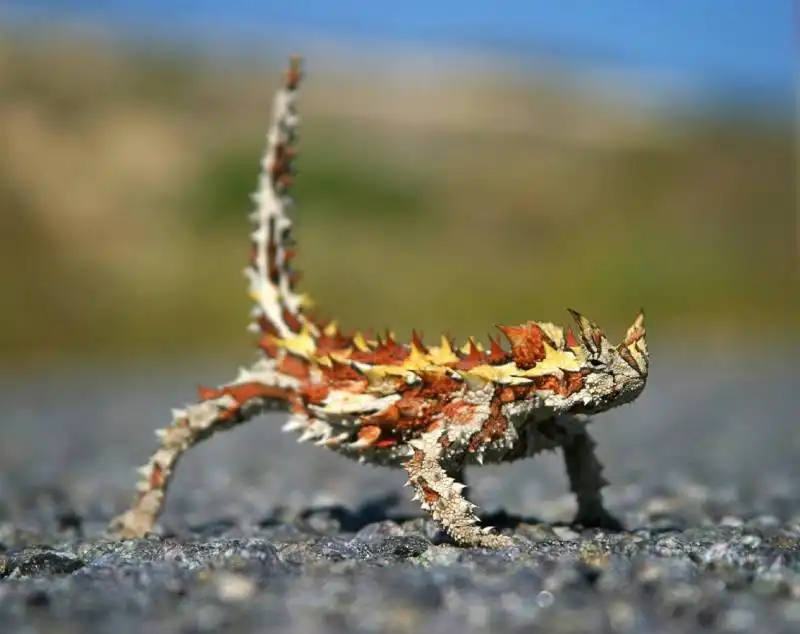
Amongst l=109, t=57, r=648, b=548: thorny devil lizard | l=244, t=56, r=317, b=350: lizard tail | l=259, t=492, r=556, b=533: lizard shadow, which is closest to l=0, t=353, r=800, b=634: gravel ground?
l=259, t=492, r=556, b=533: lizard shadow

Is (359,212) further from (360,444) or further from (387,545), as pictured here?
(387,545)

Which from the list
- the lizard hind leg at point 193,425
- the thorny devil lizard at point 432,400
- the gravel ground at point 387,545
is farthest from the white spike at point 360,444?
the lizard hind leg at point 193,425

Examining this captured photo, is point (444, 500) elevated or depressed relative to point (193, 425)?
depressed

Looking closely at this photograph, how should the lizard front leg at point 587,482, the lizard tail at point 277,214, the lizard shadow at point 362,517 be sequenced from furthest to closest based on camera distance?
1. the lizard tail at point 277,214
2. the lizard shadow at point 362,517
3. the lizard front leg at point 587,482

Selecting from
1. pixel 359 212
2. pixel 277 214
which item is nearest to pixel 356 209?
pixel 359 212

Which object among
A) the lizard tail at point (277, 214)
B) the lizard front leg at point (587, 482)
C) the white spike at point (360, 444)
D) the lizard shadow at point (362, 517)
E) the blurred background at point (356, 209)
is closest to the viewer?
the white spike at point (360, 444)

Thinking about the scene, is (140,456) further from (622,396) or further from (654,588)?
(654,588)

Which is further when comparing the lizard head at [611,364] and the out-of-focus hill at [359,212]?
the out-of-focus hill at [359,212]

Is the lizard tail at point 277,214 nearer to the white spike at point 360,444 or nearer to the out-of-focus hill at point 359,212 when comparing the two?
the white spike at point 360,444
